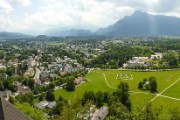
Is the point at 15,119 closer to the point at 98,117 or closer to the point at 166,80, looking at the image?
the point at 98,117

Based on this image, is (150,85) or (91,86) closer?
(150,85)

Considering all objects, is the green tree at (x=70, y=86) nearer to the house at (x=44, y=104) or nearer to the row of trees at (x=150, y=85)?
the house at (x=44, y=104)

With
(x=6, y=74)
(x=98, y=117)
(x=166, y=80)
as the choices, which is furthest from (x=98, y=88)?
(x=6, y=74)

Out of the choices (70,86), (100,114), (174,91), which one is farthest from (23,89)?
(174,91)

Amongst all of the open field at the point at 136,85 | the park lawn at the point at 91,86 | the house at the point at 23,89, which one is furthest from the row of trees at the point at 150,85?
the house at the point at 23,89

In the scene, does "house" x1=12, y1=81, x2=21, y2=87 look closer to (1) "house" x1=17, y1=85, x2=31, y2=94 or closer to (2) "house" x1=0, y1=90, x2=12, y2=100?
(1) "house" x1=17, y1=85, x2=31, y2=94

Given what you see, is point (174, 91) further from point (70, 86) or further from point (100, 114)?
point (100, 114)

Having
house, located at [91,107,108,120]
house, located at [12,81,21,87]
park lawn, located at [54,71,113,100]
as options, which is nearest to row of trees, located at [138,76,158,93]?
park lawn, located at [54,71,113,100]
